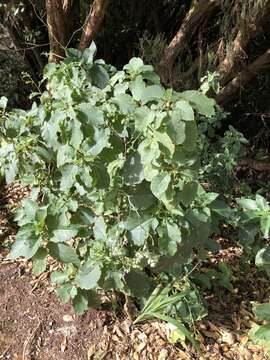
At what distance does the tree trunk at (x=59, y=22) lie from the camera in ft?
10.9

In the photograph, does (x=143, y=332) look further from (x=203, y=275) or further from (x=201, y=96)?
(x=201, y=96)

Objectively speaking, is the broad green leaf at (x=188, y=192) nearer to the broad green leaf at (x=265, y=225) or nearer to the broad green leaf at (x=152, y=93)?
the broad green leaf at (x=152, y=93)

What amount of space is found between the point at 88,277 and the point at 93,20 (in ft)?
6.41

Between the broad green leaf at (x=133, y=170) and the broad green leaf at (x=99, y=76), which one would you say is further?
the broad green leaf at (x=99, y=76)

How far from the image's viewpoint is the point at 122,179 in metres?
1.93

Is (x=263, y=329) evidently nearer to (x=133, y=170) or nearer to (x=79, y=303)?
(x=79, y=303)

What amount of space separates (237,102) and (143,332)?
96.1 inches

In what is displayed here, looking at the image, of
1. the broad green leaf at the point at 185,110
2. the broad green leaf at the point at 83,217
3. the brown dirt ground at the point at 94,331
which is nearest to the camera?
the broad green leaf at the point at 185,110

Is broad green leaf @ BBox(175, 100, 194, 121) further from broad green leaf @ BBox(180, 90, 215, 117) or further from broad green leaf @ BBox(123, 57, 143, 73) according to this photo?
broad green leaf @ BBox(123, 57, 143, 73)

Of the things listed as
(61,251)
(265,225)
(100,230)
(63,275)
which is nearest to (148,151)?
(100,230)

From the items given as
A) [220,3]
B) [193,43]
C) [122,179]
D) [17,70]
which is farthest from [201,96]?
[17,70]

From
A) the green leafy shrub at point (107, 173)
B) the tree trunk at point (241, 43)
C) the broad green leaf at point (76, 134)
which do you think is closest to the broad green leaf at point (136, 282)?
the green leafy shrub at point (107, 173)

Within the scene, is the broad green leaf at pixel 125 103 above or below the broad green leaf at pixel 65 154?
above

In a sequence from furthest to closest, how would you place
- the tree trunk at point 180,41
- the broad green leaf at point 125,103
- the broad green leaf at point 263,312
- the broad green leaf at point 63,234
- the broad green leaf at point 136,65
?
the tree trunk at point 180,41 < the broad green leaf at point 263,312 < the broad green leaf at point 63,234 < the broad green leaf at point 136,65 < the broad green leaf at point 125,103
